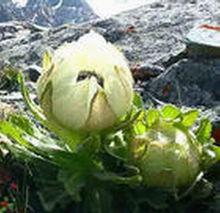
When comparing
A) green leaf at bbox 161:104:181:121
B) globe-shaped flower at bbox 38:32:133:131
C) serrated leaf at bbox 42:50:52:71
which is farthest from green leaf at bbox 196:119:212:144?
serrated leaf at bbox 42:50:52:71

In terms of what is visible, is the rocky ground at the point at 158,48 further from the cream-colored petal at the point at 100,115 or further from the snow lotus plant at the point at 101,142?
the cream-colored petal at the point at 100,115

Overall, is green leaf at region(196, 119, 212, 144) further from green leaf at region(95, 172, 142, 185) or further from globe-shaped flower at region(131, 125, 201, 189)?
green leaf at region(95, 172, 142, 185)

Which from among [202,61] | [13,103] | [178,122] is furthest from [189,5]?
[178,122]

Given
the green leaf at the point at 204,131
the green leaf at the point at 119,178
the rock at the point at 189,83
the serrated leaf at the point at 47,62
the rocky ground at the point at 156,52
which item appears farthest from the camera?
the rocky ground at the point at 156,52

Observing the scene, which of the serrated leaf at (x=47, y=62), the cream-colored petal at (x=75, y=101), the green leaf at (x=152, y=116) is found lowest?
the green leaf at (x=152, y=116)

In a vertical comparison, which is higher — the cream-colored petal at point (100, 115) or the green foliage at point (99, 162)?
the cream-colored petal at point (100, 115)

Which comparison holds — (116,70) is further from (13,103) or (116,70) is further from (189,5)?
(189,5)

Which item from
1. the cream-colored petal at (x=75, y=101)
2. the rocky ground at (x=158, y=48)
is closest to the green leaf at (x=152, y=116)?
the cream-colored petal at (x=75, y=101)
